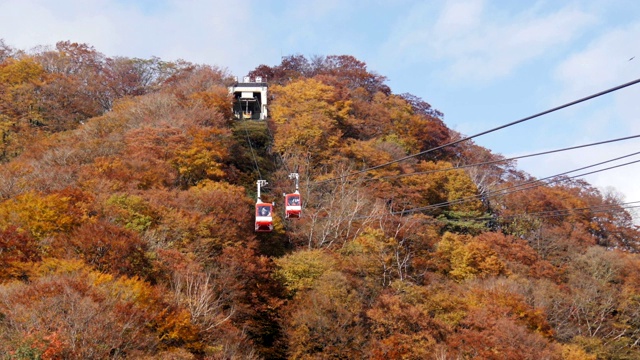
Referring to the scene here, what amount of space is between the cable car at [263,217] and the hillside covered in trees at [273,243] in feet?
11.4

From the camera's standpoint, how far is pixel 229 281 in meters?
23.2

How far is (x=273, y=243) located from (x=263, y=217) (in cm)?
1163

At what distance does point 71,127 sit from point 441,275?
2406 cm

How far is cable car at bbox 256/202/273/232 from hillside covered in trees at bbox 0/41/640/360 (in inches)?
136

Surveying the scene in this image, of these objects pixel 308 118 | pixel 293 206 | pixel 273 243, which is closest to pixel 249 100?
pixel 308 118

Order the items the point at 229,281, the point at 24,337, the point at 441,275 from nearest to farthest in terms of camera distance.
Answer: the point at 24,337 < the point at 229,281 < the point at 441,275

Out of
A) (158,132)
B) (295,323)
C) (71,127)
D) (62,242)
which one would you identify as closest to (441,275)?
(295,323)

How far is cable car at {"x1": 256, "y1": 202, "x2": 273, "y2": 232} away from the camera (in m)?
18.0

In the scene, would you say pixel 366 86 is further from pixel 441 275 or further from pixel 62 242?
pixel 62 242

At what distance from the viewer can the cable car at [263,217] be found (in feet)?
59.0

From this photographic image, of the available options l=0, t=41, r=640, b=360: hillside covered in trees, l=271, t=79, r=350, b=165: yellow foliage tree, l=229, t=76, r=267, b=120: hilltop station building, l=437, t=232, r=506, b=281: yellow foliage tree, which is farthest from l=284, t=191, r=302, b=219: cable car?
l=229, t=76, r=267, b=120: hilltop station building

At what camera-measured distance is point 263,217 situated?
59.3 feet

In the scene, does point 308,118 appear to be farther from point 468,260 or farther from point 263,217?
point 263,217

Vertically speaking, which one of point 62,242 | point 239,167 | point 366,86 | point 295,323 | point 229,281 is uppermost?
point 366,86
